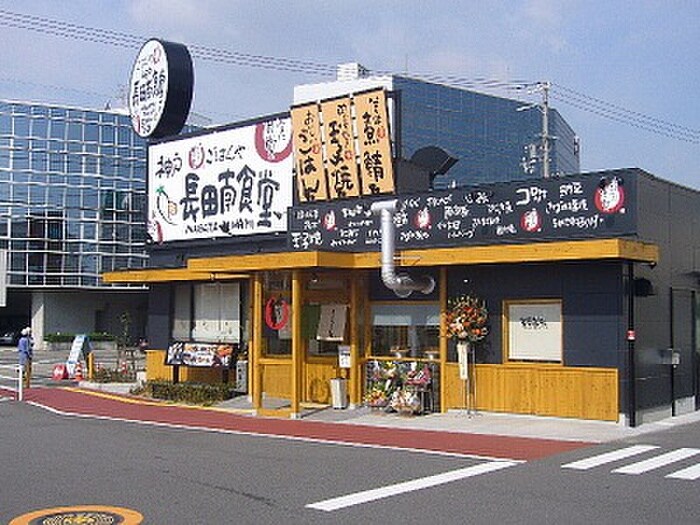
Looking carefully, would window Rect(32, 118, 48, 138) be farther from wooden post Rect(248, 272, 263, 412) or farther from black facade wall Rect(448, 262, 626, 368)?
black facade wall Rect(448, 262, 626, 368)

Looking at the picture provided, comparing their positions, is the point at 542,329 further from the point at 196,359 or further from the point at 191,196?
the point at 191,196

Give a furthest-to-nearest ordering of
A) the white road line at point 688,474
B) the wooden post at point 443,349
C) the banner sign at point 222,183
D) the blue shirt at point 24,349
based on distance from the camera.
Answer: the blue shirt at point 24,349 → the banner sign at point 222,183 → the wooden post at point 443,349 → the white road line at point 688,474

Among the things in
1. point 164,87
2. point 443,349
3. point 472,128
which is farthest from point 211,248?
point 472,128

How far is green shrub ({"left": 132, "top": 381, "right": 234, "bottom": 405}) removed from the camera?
21.1 meters

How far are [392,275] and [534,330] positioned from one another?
295 cm

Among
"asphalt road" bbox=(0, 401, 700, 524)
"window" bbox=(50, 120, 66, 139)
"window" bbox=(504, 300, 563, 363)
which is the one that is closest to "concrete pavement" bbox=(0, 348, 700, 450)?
"asphalt road" bbox=(0, 401, 700, 524)

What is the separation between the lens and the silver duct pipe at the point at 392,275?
17.7 meters

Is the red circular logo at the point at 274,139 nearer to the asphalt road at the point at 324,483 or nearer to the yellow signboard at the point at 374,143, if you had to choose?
the yellow signboard at the point at 374,143

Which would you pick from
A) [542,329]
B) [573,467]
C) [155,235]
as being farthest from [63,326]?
[573,467]

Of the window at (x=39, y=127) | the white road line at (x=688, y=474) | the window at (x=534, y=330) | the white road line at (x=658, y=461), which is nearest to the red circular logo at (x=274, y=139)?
→ the window at (x=534, y=330)

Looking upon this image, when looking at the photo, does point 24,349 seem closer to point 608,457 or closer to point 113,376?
point 113,376

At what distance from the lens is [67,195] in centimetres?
6006

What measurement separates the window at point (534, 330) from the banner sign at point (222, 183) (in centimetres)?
666

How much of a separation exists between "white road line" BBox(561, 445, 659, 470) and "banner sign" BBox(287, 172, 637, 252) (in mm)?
4336
